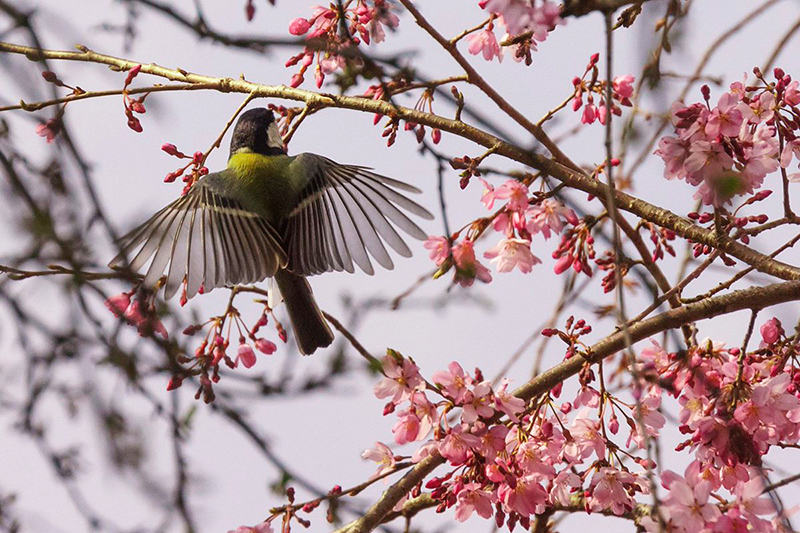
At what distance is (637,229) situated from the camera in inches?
128

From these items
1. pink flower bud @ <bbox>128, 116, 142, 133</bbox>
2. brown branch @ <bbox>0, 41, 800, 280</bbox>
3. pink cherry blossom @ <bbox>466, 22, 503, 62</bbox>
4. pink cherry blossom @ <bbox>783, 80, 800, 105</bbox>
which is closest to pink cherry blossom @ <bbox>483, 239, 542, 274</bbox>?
brown branch @ <bbox>0, 41, 800, 280</bbox>

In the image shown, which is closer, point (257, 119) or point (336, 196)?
point (336, 196)

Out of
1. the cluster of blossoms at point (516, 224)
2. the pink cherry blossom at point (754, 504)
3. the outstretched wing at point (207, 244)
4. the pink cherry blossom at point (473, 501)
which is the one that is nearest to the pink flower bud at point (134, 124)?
the outstretched wing at point (207, 244)

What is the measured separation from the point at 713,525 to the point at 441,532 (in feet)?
2.34

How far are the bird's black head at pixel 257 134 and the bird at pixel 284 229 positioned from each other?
11 centimetres

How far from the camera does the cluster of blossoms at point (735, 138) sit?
281 centimetres

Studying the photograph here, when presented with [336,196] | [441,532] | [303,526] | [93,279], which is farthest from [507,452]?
[93,279]

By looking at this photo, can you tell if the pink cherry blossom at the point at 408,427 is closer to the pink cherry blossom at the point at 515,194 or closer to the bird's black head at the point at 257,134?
the pink cherry blossom at the point at 515,194

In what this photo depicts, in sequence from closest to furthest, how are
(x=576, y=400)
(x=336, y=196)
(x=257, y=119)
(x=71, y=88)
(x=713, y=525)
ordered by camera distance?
(x=713, y=525), (x=576, y=400), (x=71, y=88), (x=336, y=196), (x=257, y=119)

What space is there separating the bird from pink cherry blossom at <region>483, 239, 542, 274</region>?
1.08 feet

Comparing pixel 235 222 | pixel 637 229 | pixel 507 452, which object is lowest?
pixel 507 452

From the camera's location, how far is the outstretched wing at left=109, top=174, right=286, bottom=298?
3.21 m

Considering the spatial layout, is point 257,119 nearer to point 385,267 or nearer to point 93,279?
point 385,267

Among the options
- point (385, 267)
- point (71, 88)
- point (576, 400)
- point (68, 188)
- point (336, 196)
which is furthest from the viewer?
point (336, 196)
